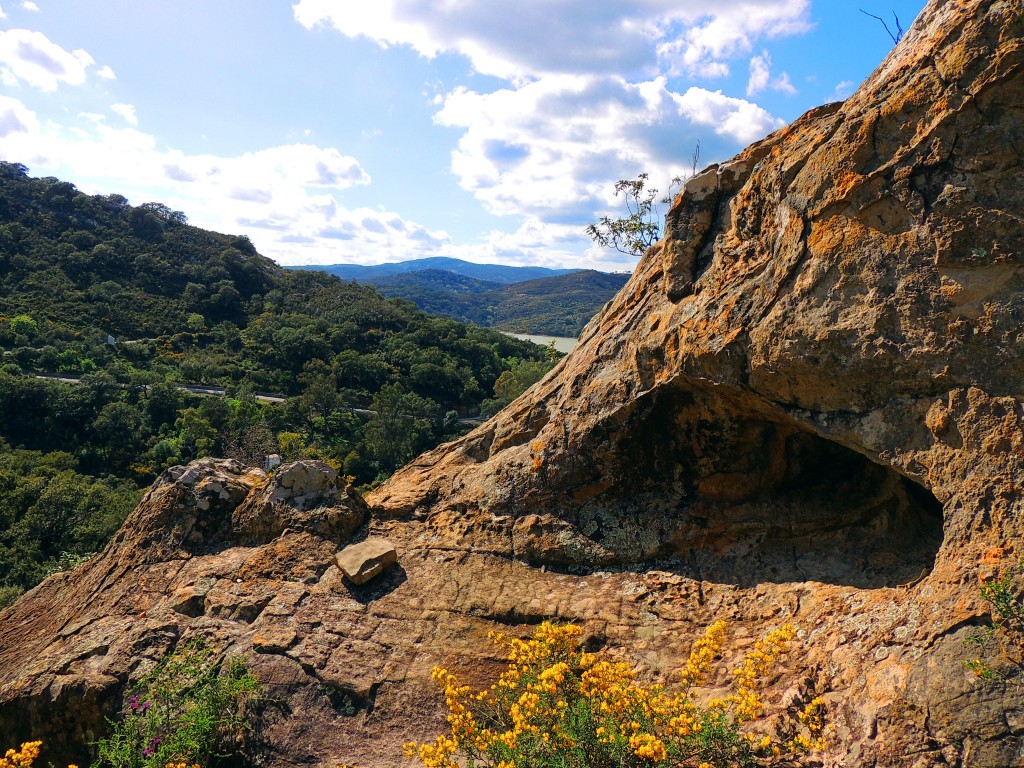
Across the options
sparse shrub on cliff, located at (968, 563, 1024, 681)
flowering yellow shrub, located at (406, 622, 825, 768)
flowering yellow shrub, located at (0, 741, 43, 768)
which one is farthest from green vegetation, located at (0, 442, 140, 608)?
sparse shrub on cliff, located at (968, 563, 1024, 681)

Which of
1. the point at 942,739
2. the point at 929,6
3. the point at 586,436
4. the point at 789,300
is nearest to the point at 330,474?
the point at 586,436

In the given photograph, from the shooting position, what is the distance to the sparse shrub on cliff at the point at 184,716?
20.0 ft

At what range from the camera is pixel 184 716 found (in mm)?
6301

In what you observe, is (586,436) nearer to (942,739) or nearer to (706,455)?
(706,455)

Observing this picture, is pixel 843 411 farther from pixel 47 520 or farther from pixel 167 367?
pixel 167 367

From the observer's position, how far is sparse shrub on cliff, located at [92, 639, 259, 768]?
6109mm

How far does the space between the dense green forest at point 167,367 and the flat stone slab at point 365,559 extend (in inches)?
786

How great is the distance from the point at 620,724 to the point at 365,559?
4364 mm

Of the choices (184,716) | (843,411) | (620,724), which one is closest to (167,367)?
(184,716)

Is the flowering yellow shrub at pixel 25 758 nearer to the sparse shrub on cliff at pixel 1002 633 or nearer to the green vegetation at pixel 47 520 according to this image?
the sparse shrub on cliff at pixel 1002 633

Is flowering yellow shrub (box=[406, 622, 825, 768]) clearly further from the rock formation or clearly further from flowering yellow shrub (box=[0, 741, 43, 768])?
flowering yellow shrub (box=[0, 741, 43, 768])

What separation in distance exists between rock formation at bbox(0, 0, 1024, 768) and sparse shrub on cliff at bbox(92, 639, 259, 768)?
340 millimetres

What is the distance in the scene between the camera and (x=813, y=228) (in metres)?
6.38

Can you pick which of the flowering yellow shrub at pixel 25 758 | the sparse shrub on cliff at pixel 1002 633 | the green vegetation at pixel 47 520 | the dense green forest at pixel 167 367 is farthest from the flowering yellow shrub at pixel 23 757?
the green vegetation at pixel 47 520
